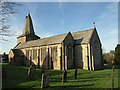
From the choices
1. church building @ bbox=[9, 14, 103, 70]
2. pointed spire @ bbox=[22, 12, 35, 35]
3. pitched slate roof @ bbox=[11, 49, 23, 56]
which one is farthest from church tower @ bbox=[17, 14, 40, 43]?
church building @ bbox=[9, 14, 103, 70]

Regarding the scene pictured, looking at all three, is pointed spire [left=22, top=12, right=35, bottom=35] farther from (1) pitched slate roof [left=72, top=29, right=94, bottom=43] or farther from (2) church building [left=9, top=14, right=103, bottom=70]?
(1) pitched slate roof [left=72, top=29, right=94, bottom=43]

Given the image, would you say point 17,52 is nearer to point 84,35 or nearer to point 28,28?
point 28,28

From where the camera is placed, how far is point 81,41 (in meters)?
39.2

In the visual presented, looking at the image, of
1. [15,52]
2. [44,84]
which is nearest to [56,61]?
[15,52]

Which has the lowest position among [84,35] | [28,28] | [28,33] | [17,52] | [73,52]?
[73,52]

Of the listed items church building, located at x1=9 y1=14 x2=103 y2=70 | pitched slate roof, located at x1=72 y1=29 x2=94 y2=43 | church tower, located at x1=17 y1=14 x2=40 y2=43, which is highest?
church tower, located at x1=17 y1=14 x2=40 y2=43

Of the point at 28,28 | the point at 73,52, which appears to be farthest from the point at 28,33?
the point at 73,52

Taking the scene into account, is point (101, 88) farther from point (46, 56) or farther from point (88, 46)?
point (46, 56)

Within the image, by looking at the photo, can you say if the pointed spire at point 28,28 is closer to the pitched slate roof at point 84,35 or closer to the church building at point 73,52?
the church building at point 73,52

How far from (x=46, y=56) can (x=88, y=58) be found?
11146mm

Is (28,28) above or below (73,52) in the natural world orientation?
above

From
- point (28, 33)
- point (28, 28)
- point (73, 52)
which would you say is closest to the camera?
point (73, 52)

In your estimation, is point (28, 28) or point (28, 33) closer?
point (28, 33)

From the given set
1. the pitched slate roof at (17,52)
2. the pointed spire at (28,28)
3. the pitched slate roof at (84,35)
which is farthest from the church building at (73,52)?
the pointed spire at (28,28)
